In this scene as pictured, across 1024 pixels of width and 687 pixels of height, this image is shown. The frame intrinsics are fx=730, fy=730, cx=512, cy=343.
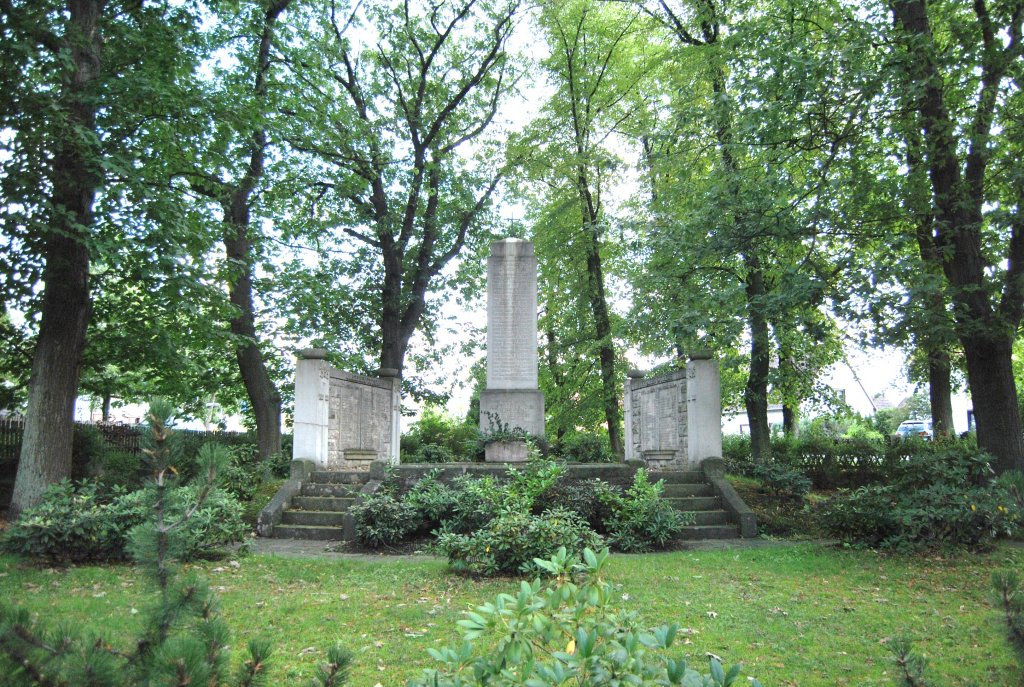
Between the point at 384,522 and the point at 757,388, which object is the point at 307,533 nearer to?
the point at 384,522

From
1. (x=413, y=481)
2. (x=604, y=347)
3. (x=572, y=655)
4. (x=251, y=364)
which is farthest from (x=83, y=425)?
(x=572, y=655)

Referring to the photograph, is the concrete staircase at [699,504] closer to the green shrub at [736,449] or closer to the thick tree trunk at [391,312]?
the green shrub at [736,449]

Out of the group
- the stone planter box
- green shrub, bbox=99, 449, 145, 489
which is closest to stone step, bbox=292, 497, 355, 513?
green shrub, bbox=99, 449, 145, 489

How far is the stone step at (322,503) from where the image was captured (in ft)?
38.9

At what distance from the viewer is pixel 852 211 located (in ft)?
34.0

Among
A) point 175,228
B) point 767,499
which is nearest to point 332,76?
point 175,228

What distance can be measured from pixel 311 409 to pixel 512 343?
462cm

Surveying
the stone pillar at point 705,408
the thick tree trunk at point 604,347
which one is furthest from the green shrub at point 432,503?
the thick tree trunk at point 604,347

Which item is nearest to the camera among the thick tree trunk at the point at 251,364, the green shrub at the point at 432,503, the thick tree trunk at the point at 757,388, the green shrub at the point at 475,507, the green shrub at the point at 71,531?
the green shrub at the point at 71,531

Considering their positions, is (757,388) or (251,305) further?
(251,305)

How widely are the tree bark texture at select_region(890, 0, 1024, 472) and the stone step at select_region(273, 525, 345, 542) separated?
357 inches

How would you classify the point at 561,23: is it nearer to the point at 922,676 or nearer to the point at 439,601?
the point at 439,601

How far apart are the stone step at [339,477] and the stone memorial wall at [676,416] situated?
210 inches

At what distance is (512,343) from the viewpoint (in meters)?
15.8
